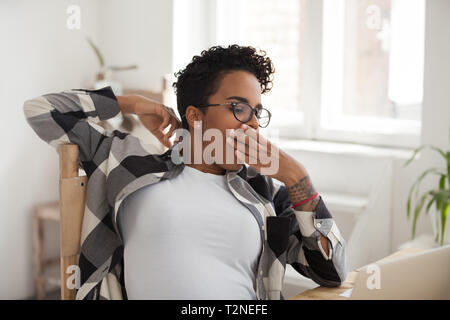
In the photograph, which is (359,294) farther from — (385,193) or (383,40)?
(383,40)

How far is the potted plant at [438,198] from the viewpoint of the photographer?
2.00 metres

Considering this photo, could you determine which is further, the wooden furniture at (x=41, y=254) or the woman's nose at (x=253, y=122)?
the wooden furniture at (x=41, y=254)

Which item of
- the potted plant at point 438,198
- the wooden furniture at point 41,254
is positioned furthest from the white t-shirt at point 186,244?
the wooden furniture at point 41,254

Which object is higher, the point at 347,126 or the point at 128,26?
the point at 128,26

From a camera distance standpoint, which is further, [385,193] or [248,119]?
[385,193]

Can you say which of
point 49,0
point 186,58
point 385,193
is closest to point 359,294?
point 385,193

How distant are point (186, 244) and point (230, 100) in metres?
0.32

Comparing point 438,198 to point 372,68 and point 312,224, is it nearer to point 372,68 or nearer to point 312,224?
point 372,68

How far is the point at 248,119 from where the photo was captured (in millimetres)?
1160

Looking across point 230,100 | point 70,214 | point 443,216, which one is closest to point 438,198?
point 443,216

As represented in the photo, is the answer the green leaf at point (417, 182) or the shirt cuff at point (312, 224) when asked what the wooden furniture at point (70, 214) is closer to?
the shirt cuff at point (312, 224)

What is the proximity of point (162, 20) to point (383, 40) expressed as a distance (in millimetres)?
1113

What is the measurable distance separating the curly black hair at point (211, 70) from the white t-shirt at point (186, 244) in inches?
8.3

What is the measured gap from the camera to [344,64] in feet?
8.91
